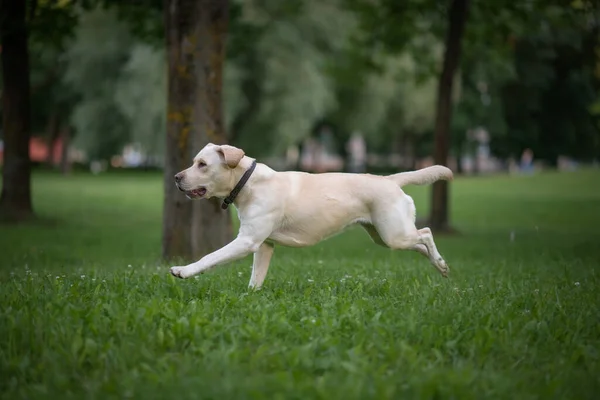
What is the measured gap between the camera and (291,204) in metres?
7.35

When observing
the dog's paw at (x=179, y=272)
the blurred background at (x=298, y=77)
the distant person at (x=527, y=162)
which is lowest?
the distant person at (x=527, y=162)

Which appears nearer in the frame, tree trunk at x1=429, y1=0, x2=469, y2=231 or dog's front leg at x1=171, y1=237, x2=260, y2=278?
dog's front leg at x1=171, y1=237, x2=260, y2=278

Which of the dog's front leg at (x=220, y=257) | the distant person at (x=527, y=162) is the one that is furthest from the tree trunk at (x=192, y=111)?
the distant person at (x=527, y=162)

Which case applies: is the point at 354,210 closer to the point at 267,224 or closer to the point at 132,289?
the point at 267,224

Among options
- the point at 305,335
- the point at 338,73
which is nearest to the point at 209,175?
the point at 305,335

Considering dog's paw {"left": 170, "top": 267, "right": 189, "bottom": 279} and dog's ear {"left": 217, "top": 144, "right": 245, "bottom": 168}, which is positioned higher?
dog's ear {"left": 217, "top": 144, "right": 245, "bottom": 168}

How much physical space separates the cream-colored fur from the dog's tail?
3 centimetres

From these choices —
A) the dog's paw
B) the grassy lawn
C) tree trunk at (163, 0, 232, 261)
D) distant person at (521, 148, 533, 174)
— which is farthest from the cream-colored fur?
distant person at (521, 148, 533, 174)

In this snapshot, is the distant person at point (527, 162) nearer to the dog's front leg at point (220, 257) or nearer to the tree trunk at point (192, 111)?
the tree trunk at point (192, 111)

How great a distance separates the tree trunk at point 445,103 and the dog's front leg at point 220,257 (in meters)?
12.2

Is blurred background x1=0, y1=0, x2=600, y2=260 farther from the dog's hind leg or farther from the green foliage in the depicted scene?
the dog's hind leg

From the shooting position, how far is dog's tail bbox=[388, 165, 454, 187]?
793 cm

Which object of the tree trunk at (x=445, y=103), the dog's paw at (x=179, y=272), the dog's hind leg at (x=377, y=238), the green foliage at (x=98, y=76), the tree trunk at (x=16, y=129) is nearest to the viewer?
the dog's paw at (x=179, y=272)

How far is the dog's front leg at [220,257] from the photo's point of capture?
21.7ft
